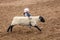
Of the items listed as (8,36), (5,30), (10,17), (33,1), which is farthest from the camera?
(33,1)

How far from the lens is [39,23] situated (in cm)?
927

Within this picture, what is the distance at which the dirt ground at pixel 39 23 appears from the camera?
25.4ft

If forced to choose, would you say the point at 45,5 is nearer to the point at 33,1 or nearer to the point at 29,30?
the point at 33,1

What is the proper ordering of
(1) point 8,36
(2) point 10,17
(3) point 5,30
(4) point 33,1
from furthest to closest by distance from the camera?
(4) point 33,1 < (2) point 10,17 < (3) point 5,30 < (1) point 8,36

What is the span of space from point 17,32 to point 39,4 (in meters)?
5.47

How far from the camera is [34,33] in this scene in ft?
25.9

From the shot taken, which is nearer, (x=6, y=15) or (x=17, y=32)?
(x=17, y=32)

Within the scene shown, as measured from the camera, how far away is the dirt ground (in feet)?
25.4

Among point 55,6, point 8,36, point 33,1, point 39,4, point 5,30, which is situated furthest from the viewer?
point 33,1

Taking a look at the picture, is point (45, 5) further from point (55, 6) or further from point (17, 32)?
point (17, 32)

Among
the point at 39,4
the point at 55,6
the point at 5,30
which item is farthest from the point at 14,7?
the point at 5,30

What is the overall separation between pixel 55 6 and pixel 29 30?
182 inches

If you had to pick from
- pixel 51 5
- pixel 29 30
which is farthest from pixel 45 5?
pixel 29 30

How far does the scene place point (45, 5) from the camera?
1301cm
